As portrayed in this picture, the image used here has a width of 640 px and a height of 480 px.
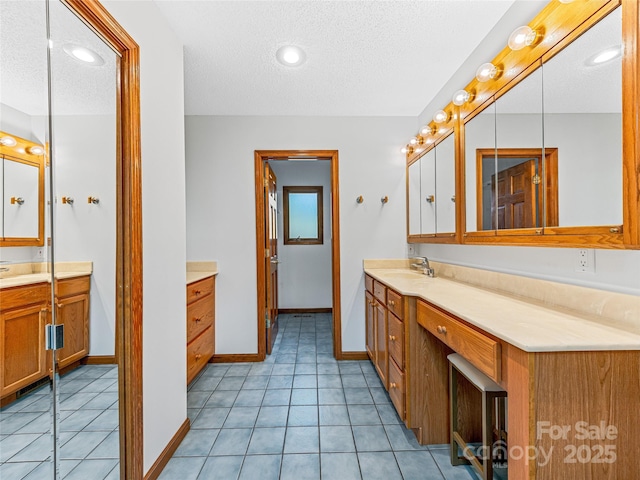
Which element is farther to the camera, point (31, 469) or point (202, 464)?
point (202, 464)

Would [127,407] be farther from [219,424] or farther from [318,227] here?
[318,227]

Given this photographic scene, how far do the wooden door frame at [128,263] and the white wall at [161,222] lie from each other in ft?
0.24

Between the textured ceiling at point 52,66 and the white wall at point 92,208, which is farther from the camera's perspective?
the white wall at point 92,208

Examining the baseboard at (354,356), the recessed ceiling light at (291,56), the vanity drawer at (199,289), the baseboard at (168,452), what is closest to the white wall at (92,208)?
the baseboard at (168,452)

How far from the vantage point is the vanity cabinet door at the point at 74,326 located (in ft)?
3.43

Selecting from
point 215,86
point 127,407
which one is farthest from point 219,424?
point 215,86

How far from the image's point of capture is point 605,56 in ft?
3.42

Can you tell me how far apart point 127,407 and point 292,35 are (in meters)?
2.13

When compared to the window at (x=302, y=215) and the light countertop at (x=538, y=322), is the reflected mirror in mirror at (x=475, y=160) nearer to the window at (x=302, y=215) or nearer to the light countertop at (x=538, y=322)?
the light countertop at (x=538, y=322)

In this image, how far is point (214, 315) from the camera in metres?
2.93

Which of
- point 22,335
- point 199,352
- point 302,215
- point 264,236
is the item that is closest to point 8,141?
point 22,335

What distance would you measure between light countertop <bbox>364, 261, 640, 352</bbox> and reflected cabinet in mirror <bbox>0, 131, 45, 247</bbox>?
149 cm

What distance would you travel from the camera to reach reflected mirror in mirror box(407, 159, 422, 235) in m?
2.77

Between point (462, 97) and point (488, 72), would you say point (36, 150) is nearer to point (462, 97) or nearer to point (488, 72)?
point (488, 72)
